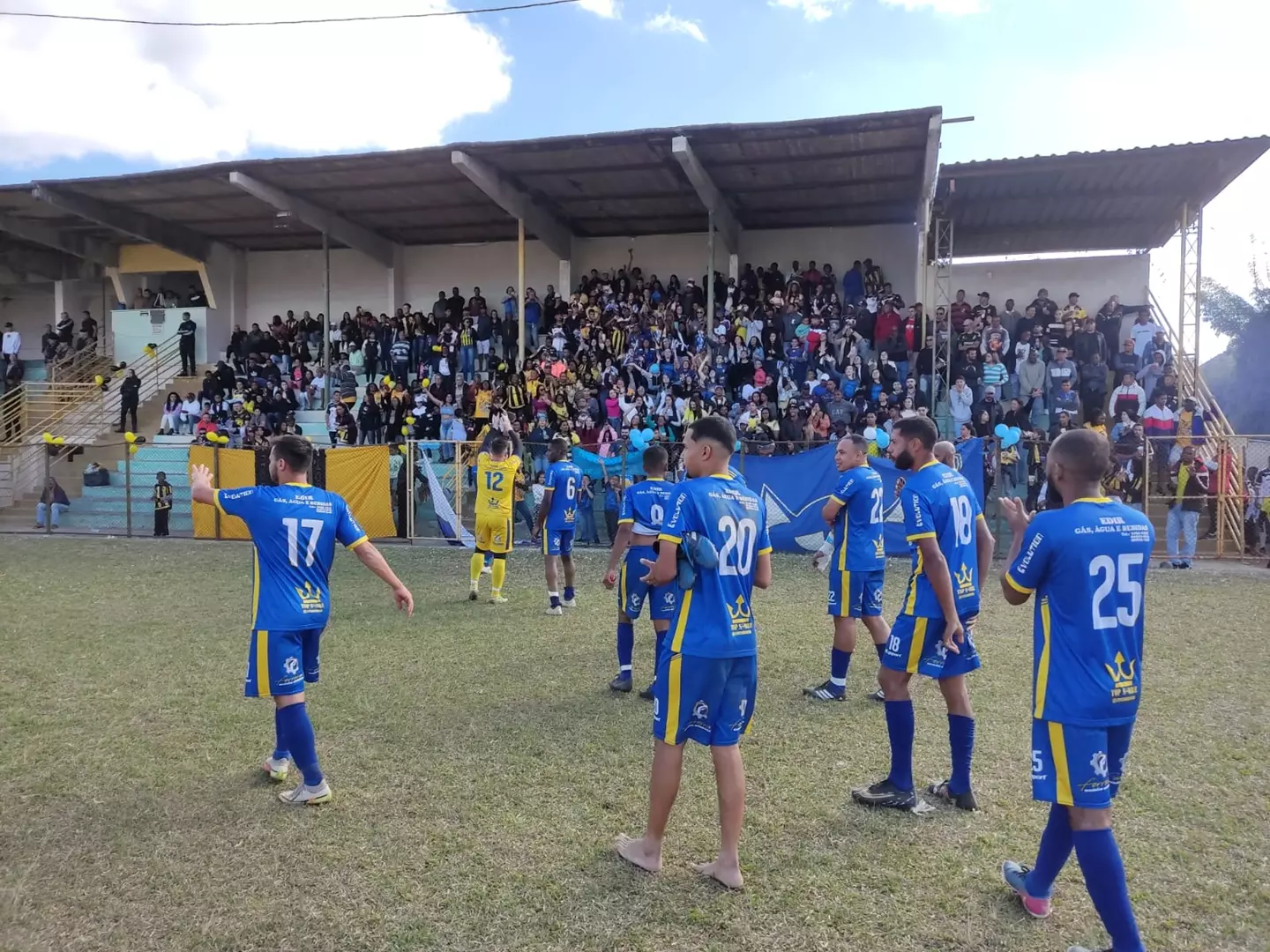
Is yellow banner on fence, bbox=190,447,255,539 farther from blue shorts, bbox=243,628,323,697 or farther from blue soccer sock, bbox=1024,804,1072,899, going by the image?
blue soccer sock, bbox=1024,804,1072,899

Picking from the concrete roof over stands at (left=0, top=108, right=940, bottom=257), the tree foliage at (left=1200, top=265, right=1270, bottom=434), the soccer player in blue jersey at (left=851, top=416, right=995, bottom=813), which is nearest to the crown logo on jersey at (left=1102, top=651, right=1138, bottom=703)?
the soccer player in blue jersey at (left=851, top=416, right=995, bottom=813)

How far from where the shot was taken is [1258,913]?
3439 millimetres

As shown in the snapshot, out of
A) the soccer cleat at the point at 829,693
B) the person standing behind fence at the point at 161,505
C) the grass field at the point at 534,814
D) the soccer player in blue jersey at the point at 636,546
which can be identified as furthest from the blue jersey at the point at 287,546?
the person standing behind fence at the point at 161,505

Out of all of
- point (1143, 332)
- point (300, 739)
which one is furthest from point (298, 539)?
point (1143, 332)

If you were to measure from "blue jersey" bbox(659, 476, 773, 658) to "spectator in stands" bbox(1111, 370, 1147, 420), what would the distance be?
1437 cm

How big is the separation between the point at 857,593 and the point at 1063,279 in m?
18.4

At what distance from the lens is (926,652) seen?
4.32 m

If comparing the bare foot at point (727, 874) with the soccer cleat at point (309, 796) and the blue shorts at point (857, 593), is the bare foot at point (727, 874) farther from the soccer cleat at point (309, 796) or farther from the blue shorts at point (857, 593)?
the blue shorts at point (857, 593)

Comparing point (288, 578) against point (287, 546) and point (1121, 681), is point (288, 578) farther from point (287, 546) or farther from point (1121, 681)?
point (1121, 681)

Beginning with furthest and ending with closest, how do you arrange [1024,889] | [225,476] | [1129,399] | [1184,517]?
[225,476] < [1129,399] < [1184,517] < [1024,889]

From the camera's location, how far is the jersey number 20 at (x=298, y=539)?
444 cm

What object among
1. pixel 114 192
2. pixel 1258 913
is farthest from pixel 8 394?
pixel 1258 913

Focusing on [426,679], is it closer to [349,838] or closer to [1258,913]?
[349,838]

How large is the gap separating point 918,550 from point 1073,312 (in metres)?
16.0
